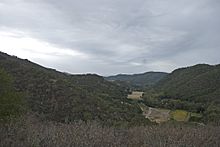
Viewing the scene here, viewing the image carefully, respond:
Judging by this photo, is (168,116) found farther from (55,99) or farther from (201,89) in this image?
(55,99)

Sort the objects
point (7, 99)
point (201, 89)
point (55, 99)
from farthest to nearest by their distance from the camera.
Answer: point (201, 89)
point (55, 99)
point (7, 99)

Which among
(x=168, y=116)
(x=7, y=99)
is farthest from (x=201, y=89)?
(x=7, y=99)

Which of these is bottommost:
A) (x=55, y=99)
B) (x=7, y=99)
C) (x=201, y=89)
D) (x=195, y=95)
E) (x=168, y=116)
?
(x=168, y=116)

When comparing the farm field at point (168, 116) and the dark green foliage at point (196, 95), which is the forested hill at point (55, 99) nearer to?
the farm field at point (168, 116)

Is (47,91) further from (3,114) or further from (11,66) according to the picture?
(3,114)

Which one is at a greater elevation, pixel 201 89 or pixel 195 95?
pixel 201 89

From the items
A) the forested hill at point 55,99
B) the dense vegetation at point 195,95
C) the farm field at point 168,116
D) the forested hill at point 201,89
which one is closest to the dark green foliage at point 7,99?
the forested hill at point 55,99

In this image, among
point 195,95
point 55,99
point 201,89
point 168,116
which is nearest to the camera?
point 55,99

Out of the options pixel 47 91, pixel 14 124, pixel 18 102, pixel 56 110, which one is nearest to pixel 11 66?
pixel 47 91

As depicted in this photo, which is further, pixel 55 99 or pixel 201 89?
pixel 201 89

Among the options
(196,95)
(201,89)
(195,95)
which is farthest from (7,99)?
(201,89)

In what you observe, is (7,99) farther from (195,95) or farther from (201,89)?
(201,89)

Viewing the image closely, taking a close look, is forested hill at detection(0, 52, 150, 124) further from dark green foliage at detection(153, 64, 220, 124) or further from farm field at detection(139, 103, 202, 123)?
dark green foliage at detection(153, 64, 220, 124)
